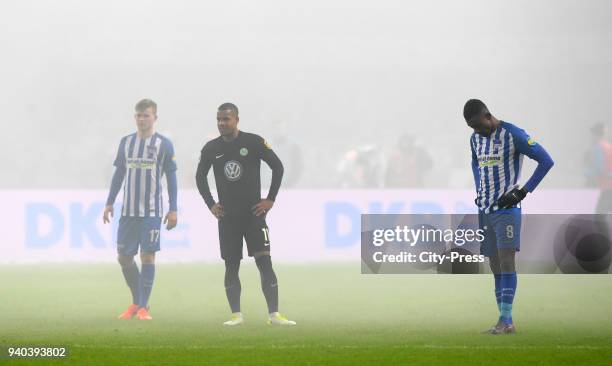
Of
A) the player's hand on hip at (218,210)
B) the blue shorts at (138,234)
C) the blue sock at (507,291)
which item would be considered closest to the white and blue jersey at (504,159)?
the blue sock at (507,291)

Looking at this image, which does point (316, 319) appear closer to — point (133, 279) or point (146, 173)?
point (133, 279)

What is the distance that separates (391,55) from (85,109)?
8.16 m

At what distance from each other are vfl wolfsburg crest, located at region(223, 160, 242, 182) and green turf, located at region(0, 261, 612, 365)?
133 centimetres

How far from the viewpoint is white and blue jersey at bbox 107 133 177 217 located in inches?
439

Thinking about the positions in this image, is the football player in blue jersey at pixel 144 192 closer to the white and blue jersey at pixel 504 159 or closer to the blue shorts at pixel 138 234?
the blue shorts at pixel 138 234

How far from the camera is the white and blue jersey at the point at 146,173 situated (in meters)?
11.1

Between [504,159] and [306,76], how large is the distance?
70.2ft

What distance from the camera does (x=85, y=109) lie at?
30172 mm

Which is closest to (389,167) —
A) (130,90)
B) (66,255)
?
(66,255)

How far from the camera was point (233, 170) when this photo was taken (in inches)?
399

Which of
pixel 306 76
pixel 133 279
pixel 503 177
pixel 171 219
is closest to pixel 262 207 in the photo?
pixel 171 219

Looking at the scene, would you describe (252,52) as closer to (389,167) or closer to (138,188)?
(389,167)

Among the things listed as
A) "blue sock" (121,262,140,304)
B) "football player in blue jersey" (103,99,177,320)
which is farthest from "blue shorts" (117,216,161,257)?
"blue sock" (121,262,140,304)

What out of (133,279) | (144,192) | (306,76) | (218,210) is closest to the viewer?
(218,210)
